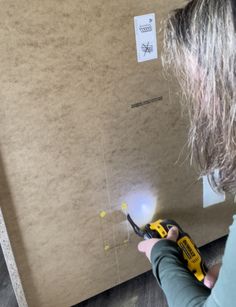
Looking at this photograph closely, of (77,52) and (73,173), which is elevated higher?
(77,52)

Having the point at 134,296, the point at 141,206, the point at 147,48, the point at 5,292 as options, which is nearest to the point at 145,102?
the point at 147,48

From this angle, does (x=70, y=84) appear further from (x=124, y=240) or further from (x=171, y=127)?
(x=124, y=240)

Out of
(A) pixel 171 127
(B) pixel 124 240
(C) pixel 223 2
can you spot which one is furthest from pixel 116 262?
(C) pixel 223 2

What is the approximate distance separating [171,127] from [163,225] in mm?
345

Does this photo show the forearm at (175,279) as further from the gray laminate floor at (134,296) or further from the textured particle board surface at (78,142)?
the gray laminate floor at (134,296)

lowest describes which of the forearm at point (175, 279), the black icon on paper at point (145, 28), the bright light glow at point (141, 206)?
the bright light glow at point (141, 206)

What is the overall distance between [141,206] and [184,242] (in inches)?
9.0

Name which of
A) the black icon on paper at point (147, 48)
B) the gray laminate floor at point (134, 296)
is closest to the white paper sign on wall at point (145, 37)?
the black icon on paper at point (147, 48)

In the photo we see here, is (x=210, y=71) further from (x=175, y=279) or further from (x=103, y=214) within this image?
(x=103, y=214)

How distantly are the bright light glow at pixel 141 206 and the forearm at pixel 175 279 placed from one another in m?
0.31

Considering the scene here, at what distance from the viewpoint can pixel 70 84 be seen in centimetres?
107

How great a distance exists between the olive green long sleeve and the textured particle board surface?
338 mm

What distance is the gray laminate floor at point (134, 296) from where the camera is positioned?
147cm

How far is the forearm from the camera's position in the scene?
0.82 m
